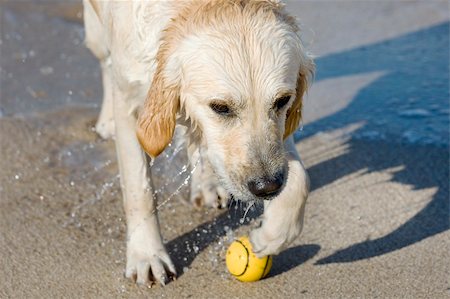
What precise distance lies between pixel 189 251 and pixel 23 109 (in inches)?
91.7

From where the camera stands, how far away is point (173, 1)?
12.0 feet

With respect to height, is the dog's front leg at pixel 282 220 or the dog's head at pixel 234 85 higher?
the dog's head at pixel 234 85

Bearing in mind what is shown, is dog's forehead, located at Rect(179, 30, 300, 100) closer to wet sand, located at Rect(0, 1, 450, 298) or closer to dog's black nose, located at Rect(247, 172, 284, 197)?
dog's black nose, located at Rect(247, 172, 284, 197)

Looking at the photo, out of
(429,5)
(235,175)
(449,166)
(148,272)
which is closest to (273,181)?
(235,175)

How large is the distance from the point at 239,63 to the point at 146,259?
45.4 inches

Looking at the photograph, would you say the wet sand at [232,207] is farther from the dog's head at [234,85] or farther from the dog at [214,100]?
the dog's head at [234,85]

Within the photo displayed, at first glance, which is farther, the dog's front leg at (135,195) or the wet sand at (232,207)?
the dog's front leg at (135,195)

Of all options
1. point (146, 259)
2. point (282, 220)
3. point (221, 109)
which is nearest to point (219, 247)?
point (146, 259)

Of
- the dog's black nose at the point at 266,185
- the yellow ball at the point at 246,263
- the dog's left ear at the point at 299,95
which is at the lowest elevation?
the yellow ball at the point at 246,263

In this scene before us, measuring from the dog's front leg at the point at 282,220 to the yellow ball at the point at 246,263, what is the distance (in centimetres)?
5

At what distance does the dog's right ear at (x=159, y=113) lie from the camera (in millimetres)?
3533

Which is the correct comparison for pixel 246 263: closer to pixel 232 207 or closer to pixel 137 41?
pixel 232 207

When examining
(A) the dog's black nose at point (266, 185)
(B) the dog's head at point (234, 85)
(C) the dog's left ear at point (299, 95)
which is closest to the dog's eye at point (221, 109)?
(B) the dog's head at point (234, 85)

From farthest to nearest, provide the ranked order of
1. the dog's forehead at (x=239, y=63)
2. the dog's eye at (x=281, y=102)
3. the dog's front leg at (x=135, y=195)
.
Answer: the dog's front leg at (x=135, y=195) → the dog's eye at (x=281, y=102) → the dog's forehead at (x=239, y=63)
